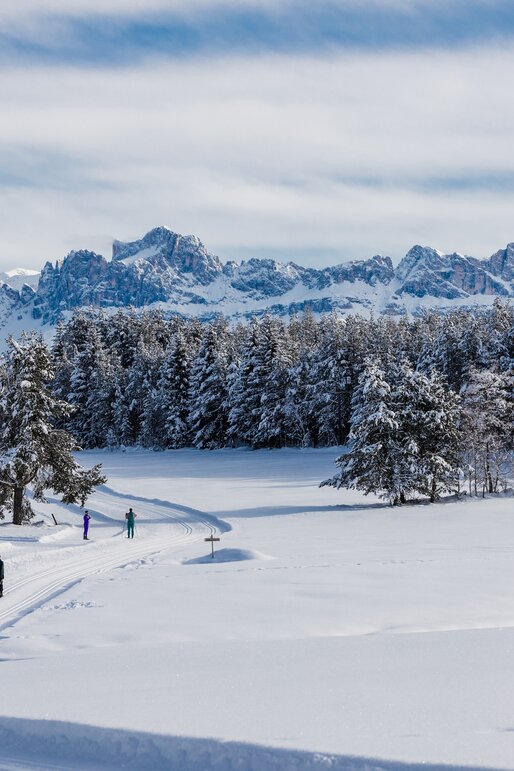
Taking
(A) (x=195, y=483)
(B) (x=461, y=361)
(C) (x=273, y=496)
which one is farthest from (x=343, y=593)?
(B) (x=461, y=361)

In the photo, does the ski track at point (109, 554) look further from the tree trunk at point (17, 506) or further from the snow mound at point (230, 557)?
the tree trunk at point (17, 506)

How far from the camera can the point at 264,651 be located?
9602 mm

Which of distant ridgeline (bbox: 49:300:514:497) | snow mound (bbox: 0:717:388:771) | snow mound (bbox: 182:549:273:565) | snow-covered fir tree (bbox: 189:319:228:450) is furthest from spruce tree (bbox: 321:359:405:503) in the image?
snow-covered fir tree (bbox: 189:319:228:450)

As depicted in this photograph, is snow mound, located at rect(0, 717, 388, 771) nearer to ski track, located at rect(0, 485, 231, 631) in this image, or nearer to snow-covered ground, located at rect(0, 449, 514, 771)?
snow-covered ground, located at rect(0, 449, 514, 771)

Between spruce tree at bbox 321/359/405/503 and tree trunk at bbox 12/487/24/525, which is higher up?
spruce tree at bbox 321/359/405/503

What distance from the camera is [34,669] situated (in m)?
9.33

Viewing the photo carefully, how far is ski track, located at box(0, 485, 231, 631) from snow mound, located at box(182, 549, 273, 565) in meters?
2.47

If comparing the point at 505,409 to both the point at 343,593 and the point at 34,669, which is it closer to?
the point at 343,593

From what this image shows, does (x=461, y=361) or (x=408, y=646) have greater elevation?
(x=461, y=361)

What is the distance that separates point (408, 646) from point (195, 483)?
40.5 m

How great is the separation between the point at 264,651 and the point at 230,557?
40.9ft

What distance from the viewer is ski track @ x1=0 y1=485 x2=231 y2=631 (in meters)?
17.5

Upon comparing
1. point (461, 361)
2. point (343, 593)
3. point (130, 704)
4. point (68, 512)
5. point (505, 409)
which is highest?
point (461, 361)

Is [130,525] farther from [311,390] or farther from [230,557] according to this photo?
[311,390]
